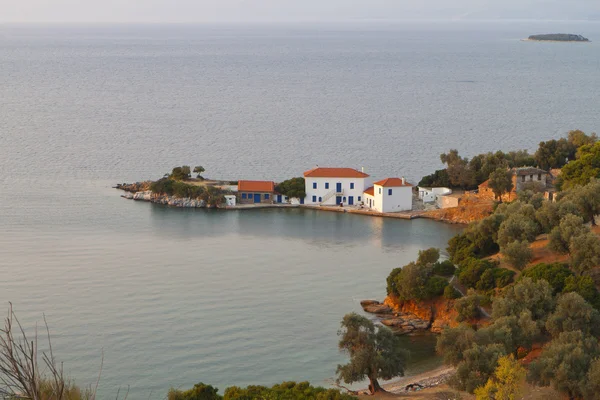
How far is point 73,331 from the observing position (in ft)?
95.6

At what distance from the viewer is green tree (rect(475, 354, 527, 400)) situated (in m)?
21.5

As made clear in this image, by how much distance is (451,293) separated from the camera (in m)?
30.2

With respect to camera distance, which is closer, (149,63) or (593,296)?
(593,296)

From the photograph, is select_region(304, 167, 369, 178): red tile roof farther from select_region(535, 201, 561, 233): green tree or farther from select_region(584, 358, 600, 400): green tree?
select_region(584, 358, 600, 400): green tree

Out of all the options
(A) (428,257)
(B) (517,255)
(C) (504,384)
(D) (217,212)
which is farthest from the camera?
(D) (217,212)

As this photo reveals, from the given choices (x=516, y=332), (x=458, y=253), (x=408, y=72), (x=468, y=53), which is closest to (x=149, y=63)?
(x=408, y=72)

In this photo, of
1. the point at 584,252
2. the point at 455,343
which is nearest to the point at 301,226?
the point at 584,252

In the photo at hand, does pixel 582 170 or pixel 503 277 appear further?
pixel 582 170

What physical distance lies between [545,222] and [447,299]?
20.2 feet

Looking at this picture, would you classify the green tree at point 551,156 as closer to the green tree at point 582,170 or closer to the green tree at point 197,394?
the green tree at point 582,170

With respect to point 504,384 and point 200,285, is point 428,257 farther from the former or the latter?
point 504,384

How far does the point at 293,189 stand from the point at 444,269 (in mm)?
17071

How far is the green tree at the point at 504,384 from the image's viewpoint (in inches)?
845

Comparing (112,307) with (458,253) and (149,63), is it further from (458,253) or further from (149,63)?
(149,63)
